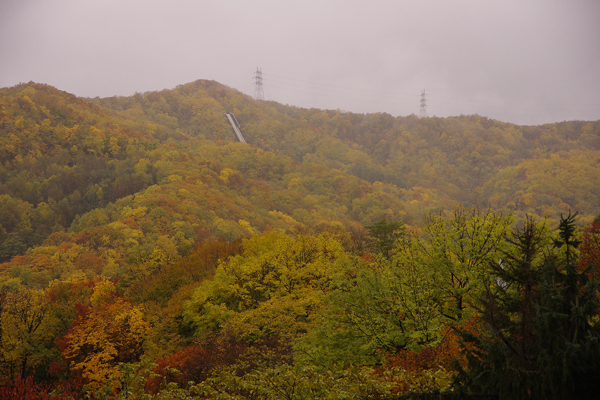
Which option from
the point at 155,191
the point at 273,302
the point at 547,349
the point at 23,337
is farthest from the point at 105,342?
the point at 155,191

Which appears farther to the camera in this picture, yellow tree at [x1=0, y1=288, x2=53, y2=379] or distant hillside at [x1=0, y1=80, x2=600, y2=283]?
distant hillside at [x1=0, y1=80, x2=600, y2=283]

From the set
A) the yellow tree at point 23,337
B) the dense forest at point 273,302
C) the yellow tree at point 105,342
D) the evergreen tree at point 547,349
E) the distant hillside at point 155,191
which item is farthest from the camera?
the distant hillside at point 155,191

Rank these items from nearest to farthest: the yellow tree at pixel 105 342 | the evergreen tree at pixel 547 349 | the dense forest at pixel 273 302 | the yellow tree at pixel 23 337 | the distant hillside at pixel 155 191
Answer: the evergreen tree at pixel 547 349, the dense forest at pixel 273 302, the yellow tree at pixel 105 342, the yellow tree at pixel 23 337, the distant hillside at pixel 155 191

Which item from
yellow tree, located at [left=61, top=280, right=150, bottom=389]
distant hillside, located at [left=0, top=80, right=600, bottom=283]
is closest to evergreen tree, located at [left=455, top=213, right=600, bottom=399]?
yellow tree, located at [left=61, top=280, right=150, bottom=389]

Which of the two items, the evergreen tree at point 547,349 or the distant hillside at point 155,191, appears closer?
the evergreen tree at point 547,349

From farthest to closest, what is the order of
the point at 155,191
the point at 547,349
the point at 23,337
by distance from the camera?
1. the point at 155,191
2. the point at 23,337
3. the point at 547,349

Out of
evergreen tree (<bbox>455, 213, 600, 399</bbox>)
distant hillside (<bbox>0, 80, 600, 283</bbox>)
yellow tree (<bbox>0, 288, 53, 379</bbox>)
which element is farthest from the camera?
distant hillside (<bbox>0, 80, 600, 283</bbox>)

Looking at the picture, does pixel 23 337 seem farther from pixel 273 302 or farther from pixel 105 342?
pixel 273 302

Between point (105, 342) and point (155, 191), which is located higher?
point (155, 191)

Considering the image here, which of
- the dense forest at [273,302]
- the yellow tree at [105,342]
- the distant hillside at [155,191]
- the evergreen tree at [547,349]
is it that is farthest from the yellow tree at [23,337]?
the evergreen tree at [547,349]

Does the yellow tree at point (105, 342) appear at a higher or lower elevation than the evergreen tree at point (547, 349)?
lower

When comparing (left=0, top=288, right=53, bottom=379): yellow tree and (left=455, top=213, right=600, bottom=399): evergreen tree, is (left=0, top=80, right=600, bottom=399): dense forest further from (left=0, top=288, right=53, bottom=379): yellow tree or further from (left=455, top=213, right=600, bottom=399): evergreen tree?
(left=0, top=288, right=53, bottom=379): yellow tree

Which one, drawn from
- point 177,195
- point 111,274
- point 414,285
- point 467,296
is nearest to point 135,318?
point 414,285

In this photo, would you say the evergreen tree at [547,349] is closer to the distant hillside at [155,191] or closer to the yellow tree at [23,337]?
the yellow tree at [23,337]
